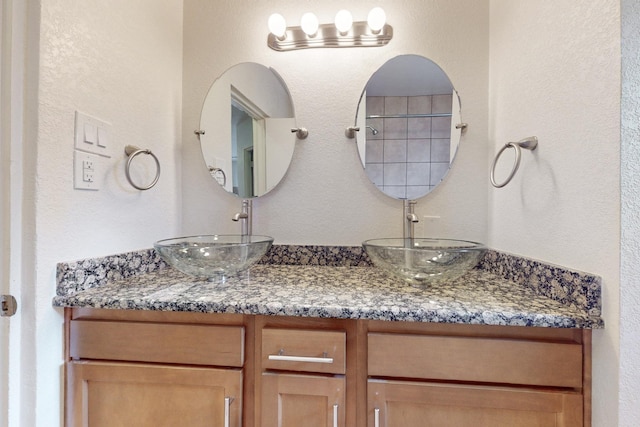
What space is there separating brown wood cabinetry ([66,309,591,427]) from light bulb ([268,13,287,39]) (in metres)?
1.14

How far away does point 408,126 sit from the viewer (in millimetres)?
1268

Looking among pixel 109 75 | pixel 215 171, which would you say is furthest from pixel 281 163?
pixel 109 75

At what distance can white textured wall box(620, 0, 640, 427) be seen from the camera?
620 millimetres

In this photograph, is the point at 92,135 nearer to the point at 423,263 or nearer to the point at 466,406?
the point at 423,263

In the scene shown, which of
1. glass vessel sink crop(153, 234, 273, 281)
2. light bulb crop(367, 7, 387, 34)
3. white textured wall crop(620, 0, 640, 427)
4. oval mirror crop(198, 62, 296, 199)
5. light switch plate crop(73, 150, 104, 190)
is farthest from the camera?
oval mirror crop(198, 62, 296, 199)

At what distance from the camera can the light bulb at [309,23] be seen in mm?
1241

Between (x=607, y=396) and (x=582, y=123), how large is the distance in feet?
2.03

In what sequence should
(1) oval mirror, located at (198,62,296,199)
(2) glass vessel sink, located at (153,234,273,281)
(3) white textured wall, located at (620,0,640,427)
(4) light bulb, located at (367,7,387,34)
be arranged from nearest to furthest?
(3) white textured wall, located at (620,0,640,427) → (2) glass vessel sink, located at (153,234,273,281) → (4) light bulb, located at (367,7,387,34) → (1) oval mirror, located at (198,62,296,199)

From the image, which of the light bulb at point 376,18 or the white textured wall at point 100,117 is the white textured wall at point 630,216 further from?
the white textured wall at point 100,117

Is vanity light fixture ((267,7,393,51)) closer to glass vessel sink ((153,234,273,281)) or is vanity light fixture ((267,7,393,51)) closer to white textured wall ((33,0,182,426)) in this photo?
white textured wall ((33,0,182,426))

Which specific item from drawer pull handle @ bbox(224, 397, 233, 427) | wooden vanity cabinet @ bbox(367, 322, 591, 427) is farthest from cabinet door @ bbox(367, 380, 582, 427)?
drawer pull handle @ bbox(224, 397, 233, 427)

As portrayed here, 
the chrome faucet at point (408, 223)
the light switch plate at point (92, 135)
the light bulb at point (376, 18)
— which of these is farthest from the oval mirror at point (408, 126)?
the light switch plate at point (92, 135)

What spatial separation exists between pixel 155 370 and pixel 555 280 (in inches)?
→ 43.0

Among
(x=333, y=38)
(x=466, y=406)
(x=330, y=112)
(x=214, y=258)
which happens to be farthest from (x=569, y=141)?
(x=214, y=258)
